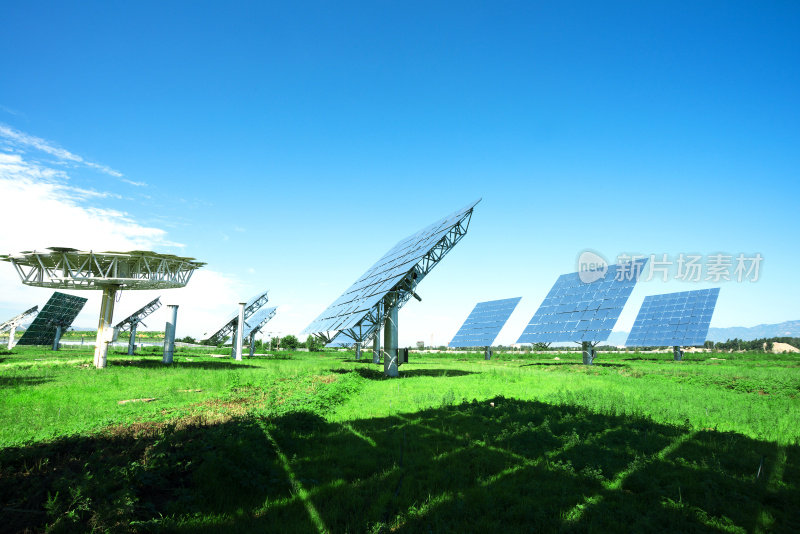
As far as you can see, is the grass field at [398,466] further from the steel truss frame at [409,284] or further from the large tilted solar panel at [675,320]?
the large tilted solar panel at [675,320]

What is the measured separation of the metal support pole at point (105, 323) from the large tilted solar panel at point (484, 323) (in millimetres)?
27722

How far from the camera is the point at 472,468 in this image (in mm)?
7195

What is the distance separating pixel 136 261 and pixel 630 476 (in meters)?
32.0

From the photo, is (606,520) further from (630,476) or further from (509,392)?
(509,392)

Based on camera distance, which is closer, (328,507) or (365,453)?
(328,507)

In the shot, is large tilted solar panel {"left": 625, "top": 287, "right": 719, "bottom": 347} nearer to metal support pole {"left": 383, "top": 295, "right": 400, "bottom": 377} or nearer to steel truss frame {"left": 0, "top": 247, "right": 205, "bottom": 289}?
metal support pole {"left": 383, "top": 295, "right": 400, "bottom": 377}

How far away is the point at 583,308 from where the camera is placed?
36.6 metres

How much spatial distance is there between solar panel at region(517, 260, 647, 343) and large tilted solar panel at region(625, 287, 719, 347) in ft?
24.6

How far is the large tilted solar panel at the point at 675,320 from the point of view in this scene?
1513 inches

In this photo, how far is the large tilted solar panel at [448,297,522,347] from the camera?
38.3 metres

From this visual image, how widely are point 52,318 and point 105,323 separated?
26229 mm

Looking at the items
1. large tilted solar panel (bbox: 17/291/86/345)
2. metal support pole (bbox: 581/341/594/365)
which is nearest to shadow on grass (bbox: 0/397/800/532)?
metal support pole (bbox: 581/341/594/365)

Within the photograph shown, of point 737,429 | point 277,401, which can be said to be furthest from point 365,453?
point 737,429
